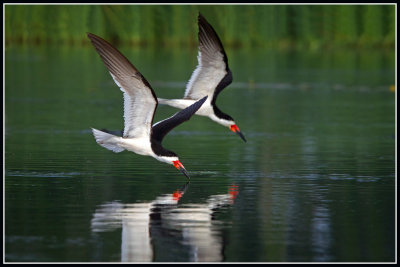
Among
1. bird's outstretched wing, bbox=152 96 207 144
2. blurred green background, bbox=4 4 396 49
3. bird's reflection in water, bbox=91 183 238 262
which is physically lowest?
bird's reflection in water, bbox=91 183 238 262

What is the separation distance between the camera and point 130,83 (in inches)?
566

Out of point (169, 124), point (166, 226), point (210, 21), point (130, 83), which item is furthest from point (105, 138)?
point (210, 21)

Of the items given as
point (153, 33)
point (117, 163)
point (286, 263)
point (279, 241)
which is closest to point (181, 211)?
point (279, 241)

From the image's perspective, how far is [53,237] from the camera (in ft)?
37.2

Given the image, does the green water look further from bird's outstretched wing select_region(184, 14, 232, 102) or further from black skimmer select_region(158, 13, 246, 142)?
bird's outstretched wing select_region(184, 14, 232, 102)

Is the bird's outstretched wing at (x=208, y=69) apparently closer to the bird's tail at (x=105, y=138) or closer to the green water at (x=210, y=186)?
the green water at (x=210, y=186)

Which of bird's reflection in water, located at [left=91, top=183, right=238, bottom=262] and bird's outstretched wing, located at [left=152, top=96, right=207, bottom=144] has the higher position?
bird's outstretched wing, located at [left=152, top=96, right=207, bottom=144]

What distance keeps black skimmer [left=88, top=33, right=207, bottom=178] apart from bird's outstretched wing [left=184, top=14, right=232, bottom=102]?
324cm

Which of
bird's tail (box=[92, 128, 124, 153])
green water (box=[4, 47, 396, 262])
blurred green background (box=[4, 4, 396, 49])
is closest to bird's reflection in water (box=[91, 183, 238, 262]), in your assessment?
green water (box=[4, 47, 396, 262])

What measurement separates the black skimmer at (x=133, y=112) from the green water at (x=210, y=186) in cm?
50

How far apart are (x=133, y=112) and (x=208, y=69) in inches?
169

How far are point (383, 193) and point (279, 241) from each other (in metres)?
3.51

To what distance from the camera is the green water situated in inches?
436

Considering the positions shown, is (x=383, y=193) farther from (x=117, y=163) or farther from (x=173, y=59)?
(x=173, y=59)
